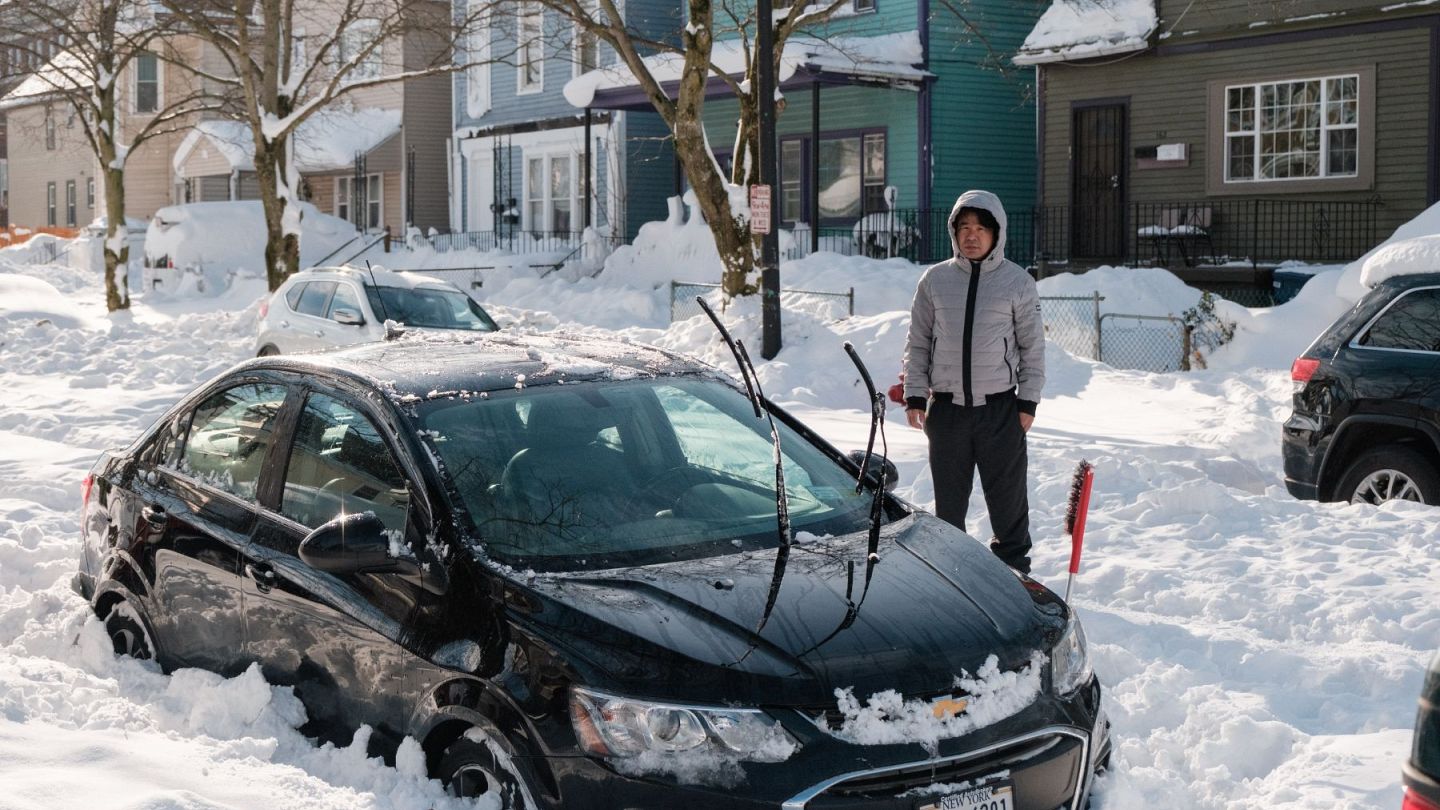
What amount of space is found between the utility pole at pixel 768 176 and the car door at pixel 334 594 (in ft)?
36.1

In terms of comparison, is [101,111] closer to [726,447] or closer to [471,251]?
[471,251]

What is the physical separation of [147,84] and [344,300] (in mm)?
33788

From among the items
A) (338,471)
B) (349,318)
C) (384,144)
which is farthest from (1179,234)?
(384,144)

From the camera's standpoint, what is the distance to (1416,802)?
8.57ft

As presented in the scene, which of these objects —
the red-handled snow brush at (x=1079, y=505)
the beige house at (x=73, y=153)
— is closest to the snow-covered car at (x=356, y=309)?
the red-handled snow brush at (x=1079, y=505)

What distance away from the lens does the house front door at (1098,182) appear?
24.4 metres

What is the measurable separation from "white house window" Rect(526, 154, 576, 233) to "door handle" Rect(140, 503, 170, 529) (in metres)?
27.8

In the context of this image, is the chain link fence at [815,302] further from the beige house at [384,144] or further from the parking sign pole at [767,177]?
the beige house at [384,144]

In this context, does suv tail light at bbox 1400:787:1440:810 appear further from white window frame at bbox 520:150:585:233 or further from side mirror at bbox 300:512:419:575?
white window frame at bbox 520:150:585:233

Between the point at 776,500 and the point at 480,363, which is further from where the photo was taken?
the point at 480,363

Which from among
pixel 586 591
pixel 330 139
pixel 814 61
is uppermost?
pixel 330 139

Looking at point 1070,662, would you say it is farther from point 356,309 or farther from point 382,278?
point 382,278

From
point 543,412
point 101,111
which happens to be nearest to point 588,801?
point 543,412

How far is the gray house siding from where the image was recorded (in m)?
21.0
